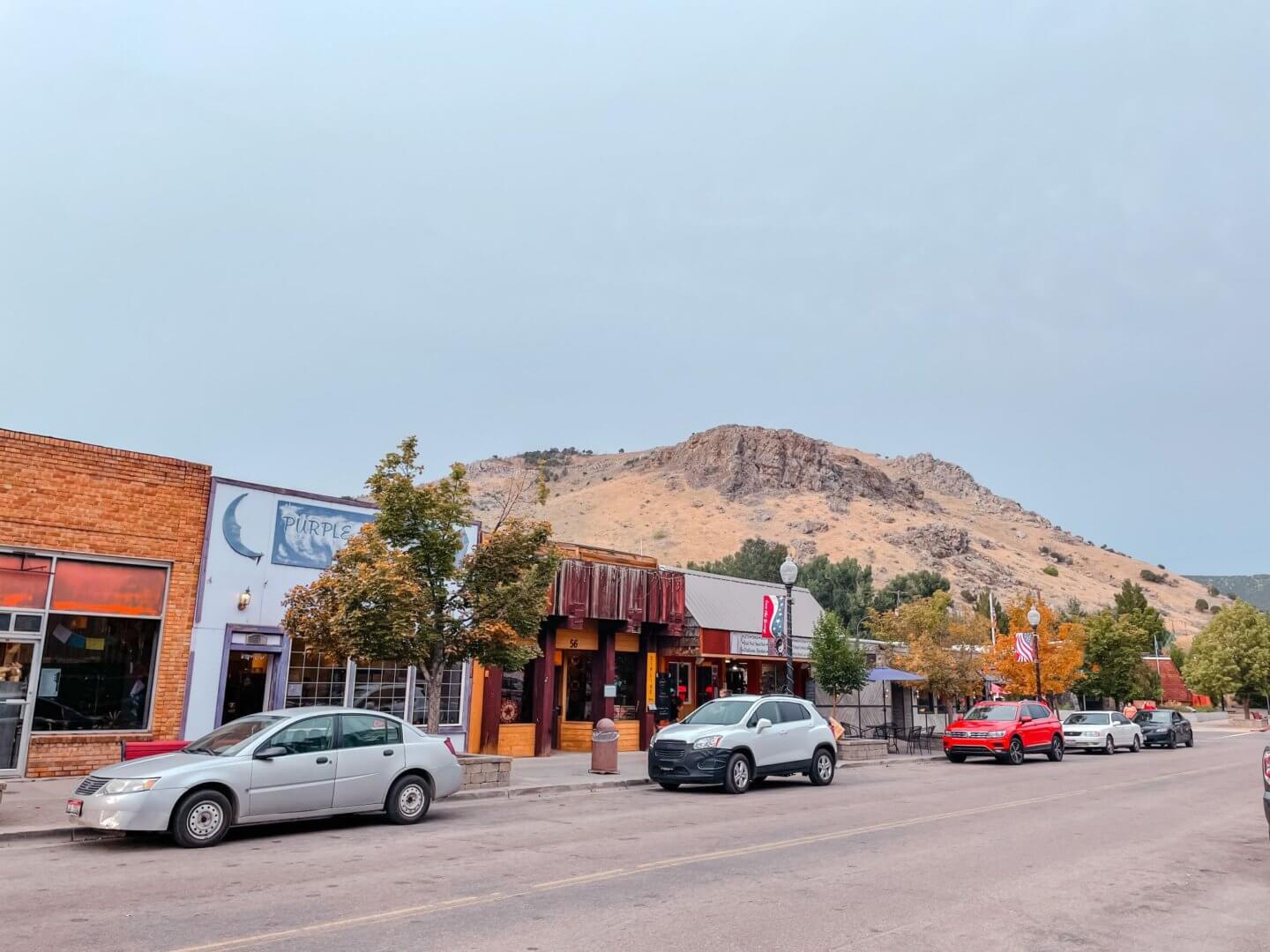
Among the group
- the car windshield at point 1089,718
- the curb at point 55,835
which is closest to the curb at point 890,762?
the car windshield at point 1089,718

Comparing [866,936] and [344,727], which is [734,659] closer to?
[344,727]

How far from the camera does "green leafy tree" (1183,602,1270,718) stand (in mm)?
56469

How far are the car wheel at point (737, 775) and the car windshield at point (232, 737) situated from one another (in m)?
8.36

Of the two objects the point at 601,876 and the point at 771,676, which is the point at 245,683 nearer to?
the point at 601,876

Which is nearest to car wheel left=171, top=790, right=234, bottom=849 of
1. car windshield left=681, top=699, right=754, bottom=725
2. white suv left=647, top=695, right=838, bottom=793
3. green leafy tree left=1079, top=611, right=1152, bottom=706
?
white suv left=647, top=695, right=838, bottom=793

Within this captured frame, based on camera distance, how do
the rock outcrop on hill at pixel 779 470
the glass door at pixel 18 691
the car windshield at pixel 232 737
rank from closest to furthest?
1. the car windshield at pixel 232 737
2. the glass door at pixel 18 691
3. the rock outcrop on hill at pixel 779 470

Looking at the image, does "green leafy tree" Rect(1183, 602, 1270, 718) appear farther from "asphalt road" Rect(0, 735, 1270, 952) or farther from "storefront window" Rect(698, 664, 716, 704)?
"asphalt road" Rect(0, 735, 1270, 952)

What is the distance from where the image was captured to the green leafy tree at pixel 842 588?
60.4 m

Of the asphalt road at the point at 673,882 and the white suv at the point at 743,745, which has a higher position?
the white suv at the point at 743,745

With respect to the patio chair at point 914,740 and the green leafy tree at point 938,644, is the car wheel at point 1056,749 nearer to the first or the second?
the patio chair at point 914,740

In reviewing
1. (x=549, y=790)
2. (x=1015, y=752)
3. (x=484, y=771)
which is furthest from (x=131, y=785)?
(x=1015, y=752)

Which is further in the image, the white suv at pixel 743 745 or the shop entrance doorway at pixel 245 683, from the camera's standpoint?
the shop entrance doorway at pixel 245 683

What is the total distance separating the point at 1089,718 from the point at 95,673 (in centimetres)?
3068

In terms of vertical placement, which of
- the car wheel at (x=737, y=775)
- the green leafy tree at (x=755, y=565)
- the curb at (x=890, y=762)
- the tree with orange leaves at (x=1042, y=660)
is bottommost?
the curb at (x=890, y=762)
